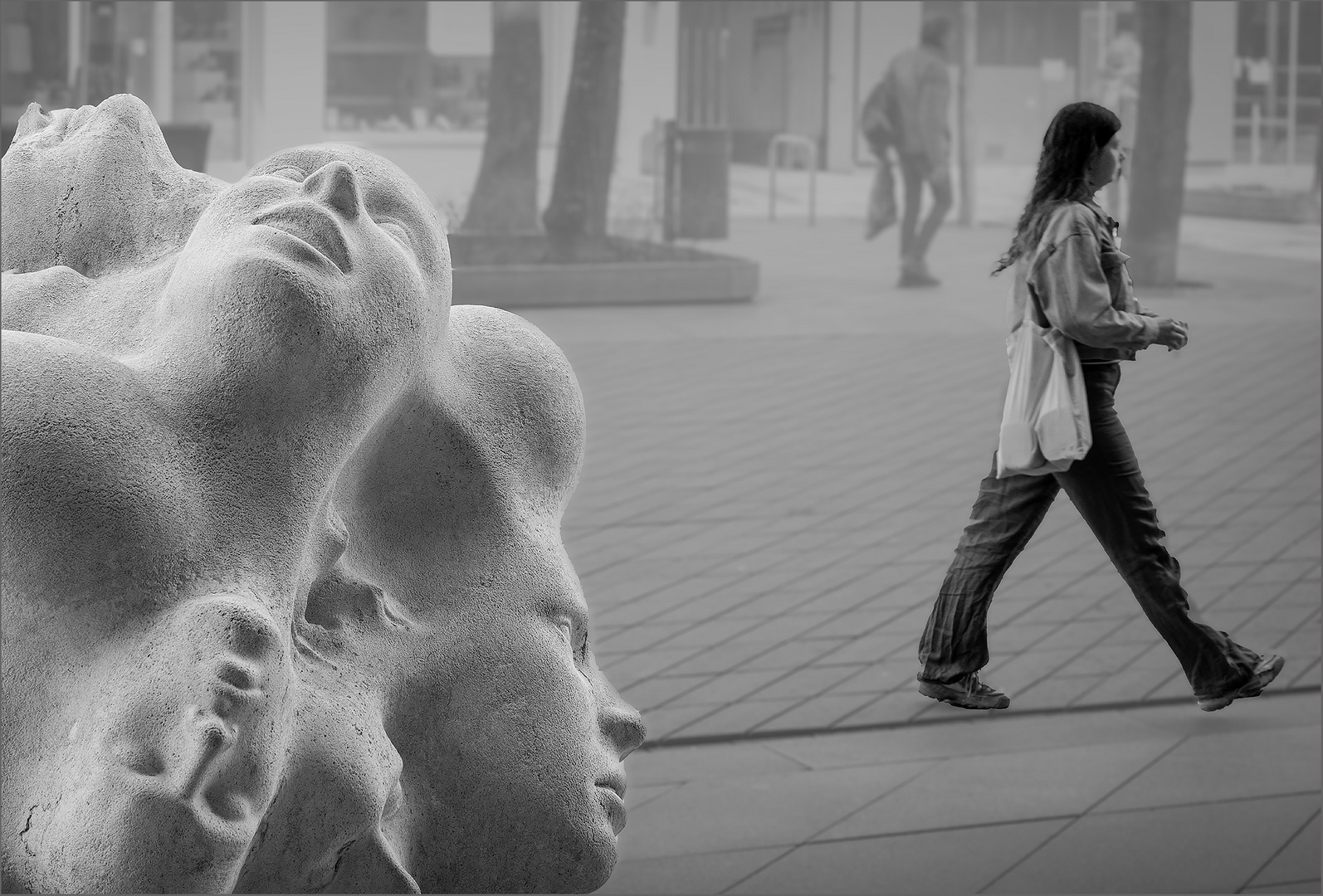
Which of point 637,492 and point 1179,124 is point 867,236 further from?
point 1179,124

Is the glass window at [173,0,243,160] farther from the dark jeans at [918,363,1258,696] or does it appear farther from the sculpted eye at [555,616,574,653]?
the dark jeans at [918,363,1258,696]

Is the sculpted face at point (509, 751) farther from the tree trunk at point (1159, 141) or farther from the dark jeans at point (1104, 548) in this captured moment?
the tree trunk at point (1159, 141)

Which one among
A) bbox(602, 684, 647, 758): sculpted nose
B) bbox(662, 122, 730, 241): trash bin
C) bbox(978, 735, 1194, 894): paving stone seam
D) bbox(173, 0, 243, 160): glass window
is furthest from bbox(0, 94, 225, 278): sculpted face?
bbox(662, 122, 730, 241): trash bin

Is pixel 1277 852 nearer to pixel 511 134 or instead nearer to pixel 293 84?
pixel 511 134

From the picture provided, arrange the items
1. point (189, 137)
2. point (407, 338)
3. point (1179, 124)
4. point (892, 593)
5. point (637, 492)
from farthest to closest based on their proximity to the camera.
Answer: point (637, 492)
point (892, 593)
point (189, 137)
point (1179, 124)
point (407, 338)

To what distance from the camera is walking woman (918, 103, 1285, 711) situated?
1668 mm

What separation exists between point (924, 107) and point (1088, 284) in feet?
7.47

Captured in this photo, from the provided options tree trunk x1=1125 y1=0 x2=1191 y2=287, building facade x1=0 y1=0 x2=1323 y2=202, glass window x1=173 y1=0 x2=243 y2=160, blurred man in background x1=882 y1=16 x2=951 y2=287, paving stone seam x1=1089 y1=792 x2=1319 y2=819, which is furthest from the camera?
glass window x1=173 y1=0 x2=243 y2=160

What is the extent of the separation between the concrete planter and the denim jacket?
3483 mm

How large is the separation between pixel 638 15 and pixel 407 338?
3738 mm

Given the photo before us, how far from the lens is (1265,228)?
5746 millimetres

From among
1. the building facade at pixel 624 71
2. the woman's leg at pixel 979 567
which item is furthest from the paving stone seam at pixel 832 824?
the woman's leg at pixel 979 567

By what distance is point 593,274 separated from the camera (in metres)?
5.62

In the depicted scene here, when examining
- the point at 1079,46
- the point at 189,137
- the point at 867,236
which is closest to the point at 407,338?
the point at 1079,46
